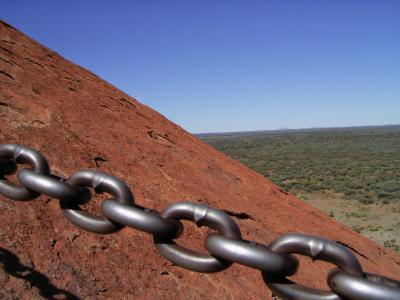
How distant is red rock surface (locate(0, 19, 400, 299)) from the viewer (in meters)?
2.35

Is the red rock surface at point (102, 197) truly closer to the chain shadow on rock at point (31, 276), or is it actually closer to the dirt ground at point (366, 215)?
the chain shadow on rock at point (31, 276)

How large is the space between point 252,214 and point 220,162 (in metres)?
1.74

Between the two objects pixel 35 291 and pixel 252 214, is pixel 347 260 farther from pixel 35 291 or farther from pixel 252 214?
pixel 252 214

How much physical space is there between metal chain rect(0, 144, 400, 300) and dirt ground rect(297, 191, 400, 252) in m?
12.3

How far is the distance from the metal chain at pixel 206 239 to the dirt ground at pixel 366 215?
12.3 metres

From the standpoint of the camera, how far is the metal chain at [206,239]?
113 cm

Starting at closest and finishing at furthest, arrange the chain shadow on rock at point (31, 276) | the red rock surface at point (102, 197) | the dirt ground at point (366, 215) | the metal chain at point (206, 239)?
the metal chain at point (206, 239) < the chain shadow on rock at point (31, 276) < the red rock surface at point (102, 197) < the dirt ground at point (366, 215)

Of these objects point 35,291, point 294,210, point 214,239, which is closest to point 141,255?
point 35,291

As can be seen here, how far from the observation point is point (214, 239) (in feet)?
4.15

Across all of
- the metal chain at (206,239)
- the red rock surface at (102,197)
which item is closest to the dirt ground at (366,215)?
the red rock surface at (102,197)

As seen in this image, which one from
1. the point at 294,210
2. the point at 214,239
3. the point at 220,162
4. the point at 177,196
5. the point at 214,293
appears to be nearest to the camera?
the point at 214,239

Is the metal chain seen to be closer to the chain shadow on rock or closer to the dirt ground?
the chain shadow on rock

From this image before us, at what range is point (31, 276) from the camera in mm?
2168

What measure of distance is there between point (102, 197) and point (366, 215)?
52.6 feet
